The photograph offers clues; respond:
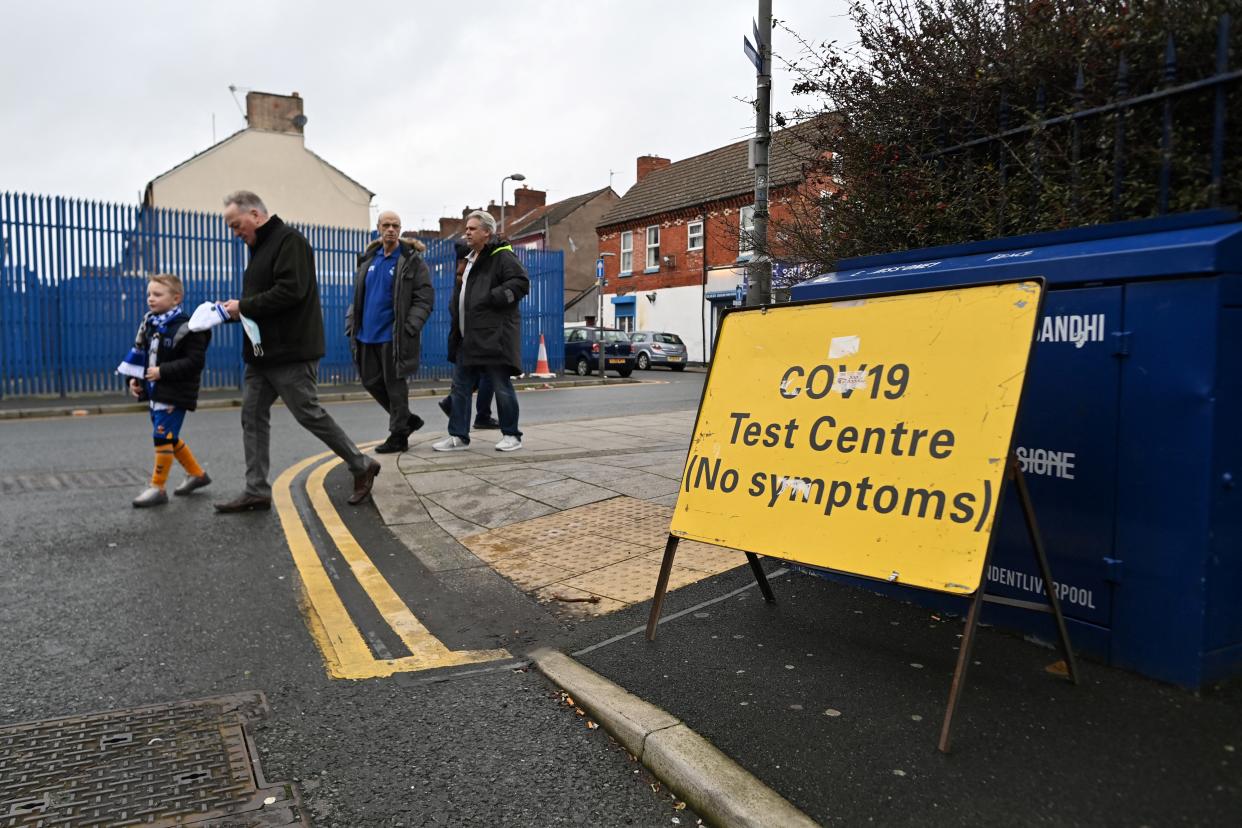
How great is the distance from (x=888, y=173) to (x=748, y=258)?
253cm

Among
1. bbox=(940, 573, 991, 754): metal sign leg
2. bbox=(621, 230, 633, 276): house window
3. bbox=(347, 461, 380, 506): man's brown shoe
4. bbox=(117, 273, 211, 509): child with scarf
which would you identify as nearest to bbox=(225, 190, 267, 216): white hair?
bbox=(117, 273, 211, 509): child with scarf

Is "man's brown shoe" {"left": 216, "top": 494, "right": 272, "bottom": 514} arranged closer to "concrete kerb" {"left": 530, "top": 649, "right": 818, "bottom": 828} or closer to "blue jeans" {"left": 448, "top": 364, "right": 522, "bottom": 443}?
"blue jeans" {"left": 448, "top": 364, "right": 522, "bottom": 443}

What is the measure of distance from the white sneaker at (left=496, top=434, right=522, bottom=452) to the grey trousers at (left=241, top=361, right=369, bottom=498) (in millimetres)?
1753

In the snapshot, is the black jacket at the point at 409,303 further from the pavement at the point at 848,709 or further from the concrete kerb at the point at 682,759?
the concrete kerb at the point at 682,759

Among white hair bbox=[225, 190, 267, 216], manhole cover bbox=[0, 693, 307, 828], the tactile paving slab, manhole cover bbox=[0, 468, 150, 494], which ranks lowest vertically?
manhole cover bbox=[0, 693, 307, 828]

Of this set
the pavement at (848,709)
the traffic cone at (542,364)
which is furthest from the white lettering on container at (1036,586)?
the traffic cone at (542,364)

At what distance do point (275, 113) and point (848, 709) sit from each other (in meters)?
38.7

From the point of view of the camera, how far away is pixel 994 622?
3.29 m

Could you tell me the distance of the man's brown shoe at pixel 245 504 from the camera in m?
5.65

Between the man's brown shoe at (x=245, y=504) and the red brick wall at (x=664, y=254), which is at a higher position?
the red brick wall at (x=664, y=254)

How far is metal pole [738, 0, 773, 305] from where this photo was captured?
6.47m

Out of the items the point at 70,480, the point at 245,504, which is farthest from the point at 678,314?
the point at 245,504

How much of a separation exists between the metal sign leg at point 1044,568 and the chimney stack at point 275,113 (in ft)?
125

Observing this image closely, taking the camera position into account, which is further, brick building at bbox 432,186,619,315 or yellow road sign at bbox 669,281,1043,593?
brick building at bbox 432,186,619,315
